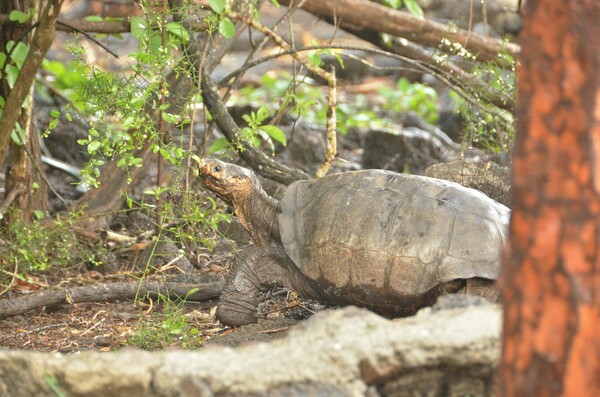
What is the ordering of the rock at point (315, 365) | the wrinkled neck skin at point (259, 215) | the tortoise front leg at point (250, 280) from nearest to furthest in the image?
1. the rock at point (315, 365)
2. the tortoise front leg at point (250, 280)
3. the wrinkled neck skin at point (259, 215)

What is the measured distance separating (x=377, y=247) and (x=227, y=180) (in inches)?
49.7

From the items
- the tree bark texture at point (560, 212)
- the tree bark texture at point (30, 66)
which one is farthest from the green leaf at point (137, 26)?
the tree bark texture at point (560, 212)

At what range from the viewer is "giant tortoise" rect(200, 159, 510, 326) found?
4242 millimetres

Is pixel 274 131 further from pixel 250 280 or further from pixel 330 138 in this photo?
pixel 250 280

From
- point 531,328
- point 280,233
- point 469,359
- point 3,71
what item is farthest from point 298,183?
point 531,328

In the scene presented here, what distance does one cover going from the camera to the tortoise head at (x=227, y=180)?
5191 millimetres

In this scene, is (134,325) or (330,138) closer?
(134,325)

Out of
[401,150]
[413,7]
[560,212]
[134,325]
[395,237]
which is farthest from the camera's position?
[401,150]

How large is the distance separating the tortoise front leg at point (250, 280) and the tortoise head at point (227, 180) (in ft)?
1.46

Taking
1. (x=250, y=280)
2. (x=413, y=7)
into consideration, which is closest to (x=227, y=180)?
(x=250, y=280)

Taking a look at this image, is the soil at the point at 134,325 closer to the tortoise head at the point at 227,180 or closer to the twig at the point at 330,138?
the tortoise head at the point at 227,180

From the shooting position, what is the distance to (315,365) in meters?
2.45

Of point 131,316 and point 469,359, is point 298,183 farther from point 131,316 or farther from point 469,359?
point 469,359

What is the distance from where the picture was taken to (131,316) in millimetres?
5047
